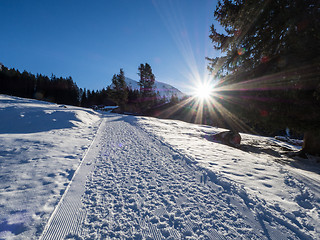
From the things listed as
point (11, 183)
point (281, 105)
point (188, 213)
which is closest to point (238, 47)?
point (281, 105)

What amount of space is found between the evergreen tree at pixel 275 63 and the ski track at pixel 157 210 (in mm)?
3975

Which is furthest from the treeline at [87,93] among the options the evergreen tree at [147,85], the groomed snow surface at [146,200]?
the groomed snow surface at [146,200]

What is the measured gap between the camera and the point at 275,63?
4.68 metres

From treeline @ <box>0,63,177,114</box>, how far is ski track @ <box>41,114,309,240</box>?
36.4m

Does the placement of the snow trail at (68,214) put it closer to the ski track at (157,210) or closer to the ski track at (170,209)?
the ski track at (157,210)

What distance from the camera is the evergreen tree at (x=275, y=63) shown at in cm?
403

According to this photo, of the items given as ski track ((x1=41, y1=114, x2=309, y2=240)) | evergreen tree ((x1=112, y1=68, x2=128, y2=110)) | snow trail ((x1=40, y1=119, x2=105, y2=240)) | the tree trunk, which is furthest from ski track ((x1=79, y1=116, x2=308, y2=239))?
evergreen tree ((x1=112, y1=68, x2=128, y2=110))

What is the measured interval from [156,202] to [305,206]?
2711mm

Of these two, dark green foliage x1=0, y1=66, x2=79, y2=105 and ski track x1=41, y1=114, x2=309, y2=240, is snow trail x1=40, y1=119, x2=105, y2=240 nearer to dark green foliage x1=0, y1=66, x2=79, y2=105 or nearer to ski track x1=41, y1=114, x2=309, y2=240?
ski track x1=41, y1=114, x2=309, y2=240

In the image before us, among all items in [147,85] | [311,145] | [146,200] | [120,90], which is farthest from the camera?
[120,90]

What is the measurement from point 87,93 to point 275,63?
7929 cm

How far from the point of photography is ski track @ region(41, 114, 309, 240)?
1.75 meters

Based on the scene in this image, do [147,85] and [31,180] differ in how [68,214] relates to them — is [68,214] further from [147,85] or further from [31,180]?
[147,85]

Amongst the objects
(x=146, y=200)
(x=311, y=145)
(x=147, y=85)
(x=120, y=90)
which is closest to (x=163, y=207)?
(x=146, y=200)
